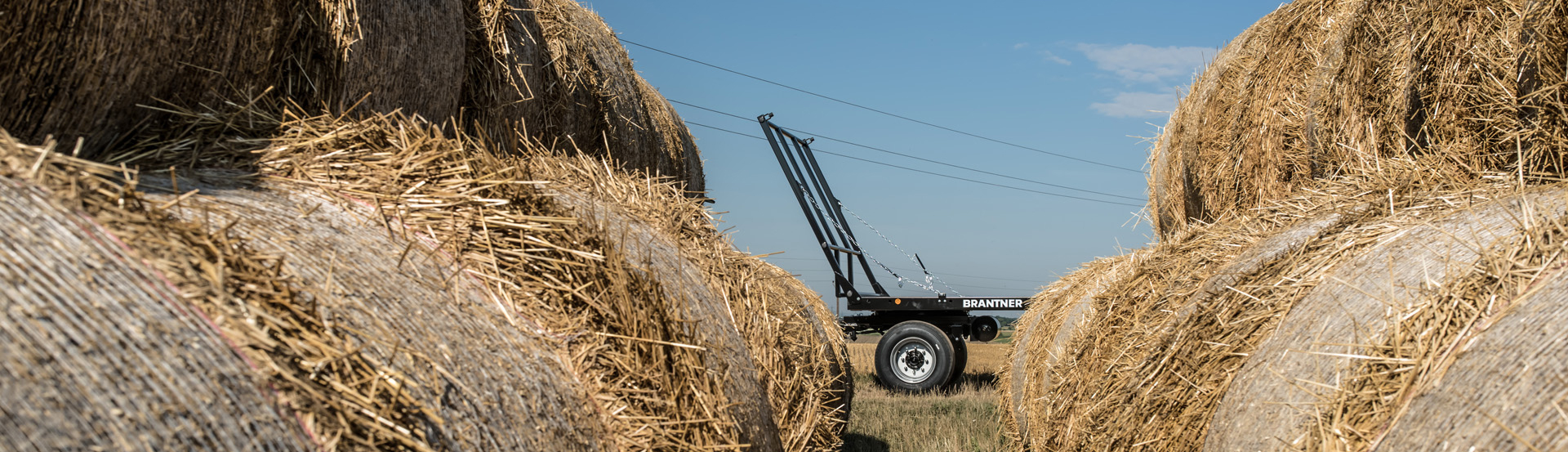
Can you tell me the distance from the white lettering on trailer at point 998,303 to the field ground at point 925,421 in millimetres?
960

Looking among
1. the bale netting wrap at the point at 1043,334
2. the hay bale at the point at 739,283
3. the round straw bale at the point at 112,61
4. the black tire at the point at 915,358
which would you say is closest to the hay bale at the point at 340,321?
the round straw bale at the point at 112,61

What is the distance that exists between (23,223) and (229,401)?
38cm

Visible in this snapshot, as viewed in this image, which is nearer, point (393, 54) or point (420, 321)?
point (420, 321)

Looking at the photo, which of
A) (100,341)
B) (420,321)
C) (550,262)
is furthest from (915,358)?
(100,341)

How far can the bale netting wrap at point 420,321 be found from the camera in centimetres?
171

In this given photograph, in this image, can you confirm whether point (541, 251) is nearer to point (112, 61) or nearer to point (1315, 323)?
point (112, 61)

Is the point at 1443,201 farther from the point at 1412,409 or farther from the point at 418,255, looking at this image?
the point at 418,255

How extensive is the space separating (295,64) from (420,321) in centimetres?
131

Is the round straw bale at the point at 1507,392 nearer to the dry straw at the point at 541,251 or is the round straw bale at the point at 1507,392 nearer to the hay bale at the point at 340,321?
the dry straw at the point at 541,251

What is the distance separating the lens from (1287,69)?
4.52m

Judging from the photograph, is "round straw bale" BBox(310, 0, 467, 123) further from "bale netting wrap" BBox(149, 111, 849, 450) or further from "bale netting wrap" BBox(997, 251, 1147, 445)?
"bale netting wrap" BBox(997, 251, 1147, 445)

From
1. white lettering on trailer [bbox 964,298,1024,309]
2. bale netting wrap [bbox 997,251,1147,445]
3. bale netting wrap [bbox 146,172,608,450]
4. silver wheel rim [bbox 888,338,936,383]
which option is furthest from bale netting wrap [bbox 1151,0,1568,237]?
white lettering on trailer [bbox 964,298,1024,309]

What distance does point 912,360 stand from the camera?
10.1m

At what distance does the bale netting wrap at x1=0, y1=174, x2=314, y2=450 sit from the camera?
3.89ft
